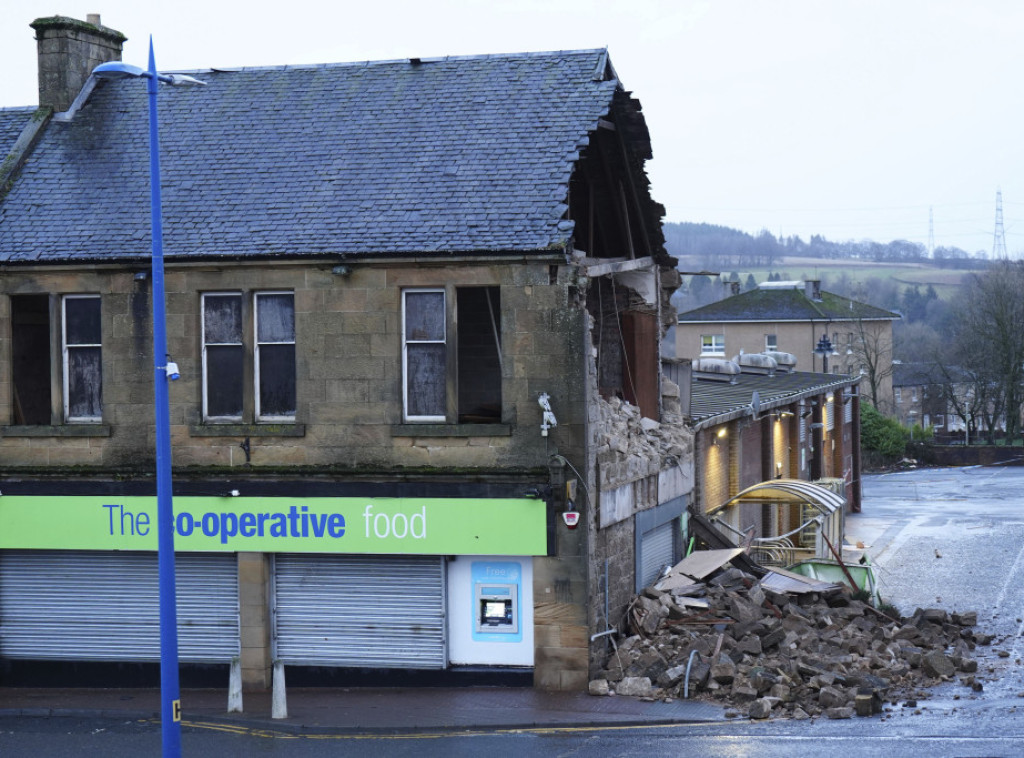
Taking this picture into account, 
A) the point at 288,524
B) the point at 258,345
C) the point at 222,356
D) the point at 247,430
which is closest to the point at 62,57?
the point at 222,356

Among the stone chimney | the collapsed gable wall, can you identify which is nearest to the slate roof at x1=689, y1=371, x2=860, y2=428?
the collapsed gable wall

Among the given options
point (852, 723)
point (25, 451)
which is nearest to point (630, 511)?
point (852, 723)

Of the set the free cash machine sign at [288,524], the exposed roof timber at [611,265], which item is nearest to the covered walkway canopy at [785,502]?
the exposed roof timber at [611,265]

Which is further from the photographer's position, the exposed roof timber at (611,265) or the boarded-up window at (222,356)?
the exposed roof timber at (611,265)

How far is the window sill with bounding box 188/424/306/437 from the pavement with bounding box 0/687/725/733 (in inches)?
158

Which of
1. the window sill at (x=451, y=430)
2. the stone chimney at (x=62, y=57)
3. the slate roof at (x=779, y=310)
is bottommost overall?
the window sill at (x=451, y=430)

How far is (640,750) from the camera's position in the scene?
1565cm

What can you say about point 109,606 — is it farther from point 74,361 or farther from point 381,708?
point 381,708

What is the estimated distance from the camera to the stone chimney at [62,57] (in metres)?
23.8

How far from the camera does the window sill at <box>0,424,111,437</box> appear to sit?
798 inches

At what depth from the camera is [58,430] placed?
67.1 feet

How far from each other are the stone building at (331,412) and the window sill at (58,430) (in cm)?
5

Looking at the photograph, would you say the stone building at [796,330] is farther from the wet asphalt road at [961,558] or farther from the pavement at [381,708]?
the pavement at [381,708]

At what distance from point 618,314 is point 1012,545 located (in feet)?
56.8
